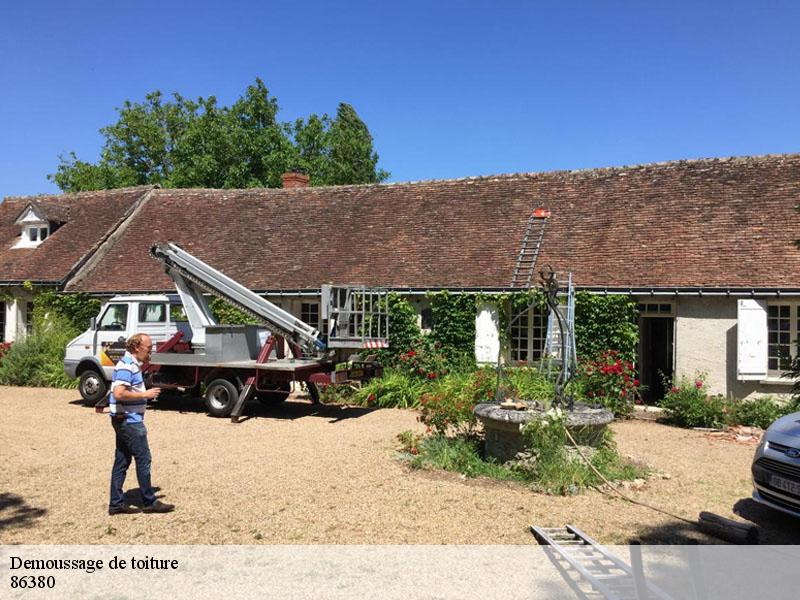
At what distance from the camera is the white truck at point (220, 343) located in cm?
1166

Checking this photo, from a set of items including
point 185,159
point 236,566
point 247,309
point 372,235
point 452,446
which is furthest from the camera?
point 185,159

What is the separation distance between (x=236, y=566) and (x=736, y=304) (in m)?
10.8

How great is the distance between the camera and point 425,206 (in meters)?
17.4

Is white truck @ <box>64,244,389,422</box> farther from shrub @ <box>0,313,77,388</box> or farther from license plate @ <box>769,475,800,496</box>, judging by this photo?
license plate @ <box>769,475,800,496</box>

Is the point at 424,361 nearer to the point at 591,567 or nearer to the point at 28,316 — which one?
the point at 591,567

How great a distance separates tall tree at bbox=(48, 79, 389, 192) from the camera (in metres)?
33.0

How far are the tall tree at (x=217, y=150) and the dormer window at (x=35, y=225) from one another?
→ 11.6 m

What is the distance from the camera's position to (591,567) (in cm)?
485

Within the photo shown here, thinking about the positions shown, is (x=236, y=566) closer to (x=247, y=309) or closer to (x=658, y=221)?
(x=247, y=309)

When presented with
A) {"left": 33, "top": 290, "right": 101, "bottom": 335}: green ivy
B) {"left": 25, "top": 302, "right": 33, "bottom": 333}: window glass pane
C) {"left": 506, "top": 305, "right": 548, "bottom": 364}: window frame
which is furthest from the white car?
{"left": 25, "top": 302, "right": 33, "bottom": 333}: window glass pane

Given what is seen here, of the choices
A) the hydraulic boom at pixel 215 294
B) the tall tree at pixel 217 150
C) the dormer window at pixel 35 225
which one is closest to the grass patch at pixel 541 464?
the hydraulic boom at pixel 215 294

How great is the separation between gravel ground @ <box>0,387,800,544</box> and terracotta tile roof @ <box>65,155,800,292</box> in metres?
4.22

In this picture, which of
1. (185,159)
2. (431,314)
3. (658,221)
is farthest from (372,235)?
(185,159)

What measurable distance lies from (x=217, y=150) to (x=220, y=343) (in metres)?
23.6
